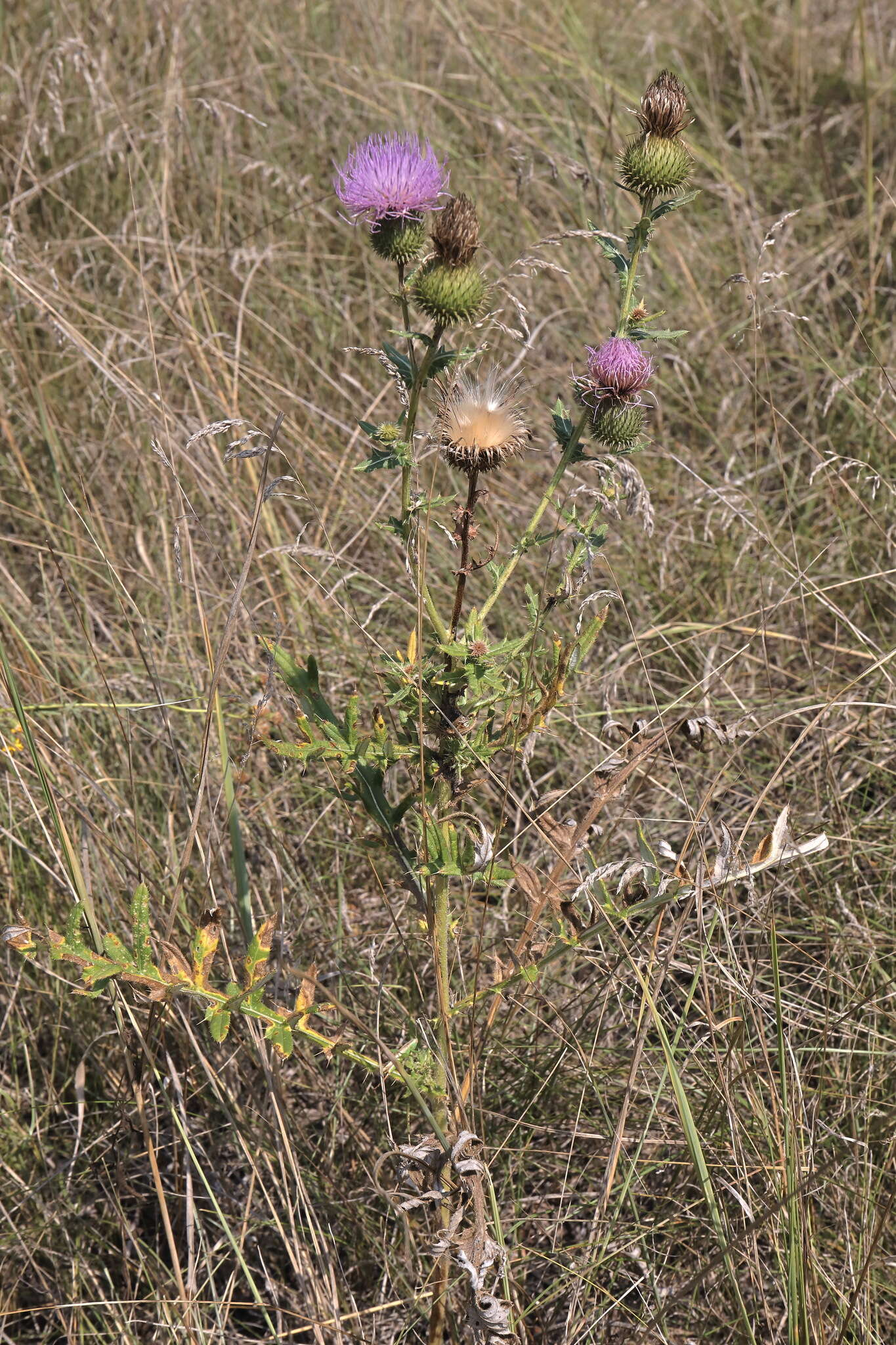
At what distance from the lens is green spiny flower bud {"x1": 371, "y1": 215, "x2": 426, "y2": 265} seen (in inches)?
71.1

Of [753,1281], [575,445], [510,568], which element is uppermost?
[575,445]

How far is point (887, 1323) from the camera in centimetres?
184

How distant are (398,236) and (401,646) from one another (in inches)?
52.5

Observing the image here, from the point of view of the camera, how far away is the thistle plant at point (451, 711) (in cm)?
162

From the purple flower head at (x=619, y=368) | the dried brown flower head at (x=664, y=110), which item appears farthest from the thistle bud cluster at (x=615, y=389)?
the dried brown flower head at (x=664, y=110)

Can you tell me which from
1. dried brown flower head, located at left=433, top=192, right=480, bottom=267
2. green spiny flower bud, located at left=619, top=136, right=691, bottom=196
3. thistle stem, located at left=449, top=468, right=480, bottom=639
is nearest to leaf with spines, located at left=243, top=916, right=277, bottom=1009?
thistle stem, located at left=449, top=468, right=480, bottom=639

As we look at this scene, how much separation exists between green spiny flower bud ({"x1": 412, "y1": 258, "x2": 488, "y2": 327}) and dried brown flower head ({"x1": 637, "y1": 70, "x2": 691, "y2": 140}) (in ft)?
1.36

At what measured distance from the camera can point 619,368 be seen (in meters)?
1.80

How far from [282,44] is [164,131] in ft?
3.63

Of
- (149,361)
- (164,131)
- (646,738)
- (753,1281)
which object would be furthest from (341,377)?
(753,1281)

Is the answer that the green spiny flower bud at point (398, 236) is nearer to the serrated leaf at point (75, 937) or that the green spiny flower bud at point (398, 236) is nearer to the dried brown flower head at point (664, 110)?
the dried brown flower head at point (664, 110)

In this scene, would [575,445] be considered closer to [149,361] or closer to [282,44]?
[149,361]

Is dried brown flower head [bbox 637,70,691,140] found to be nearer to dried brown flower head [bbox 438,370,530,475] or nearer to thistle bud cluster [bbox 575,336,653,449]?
thistle bud cluster [bbox 575,336,653,449]

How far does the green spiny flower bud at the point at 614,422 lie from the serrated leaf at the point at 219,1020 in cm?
104
